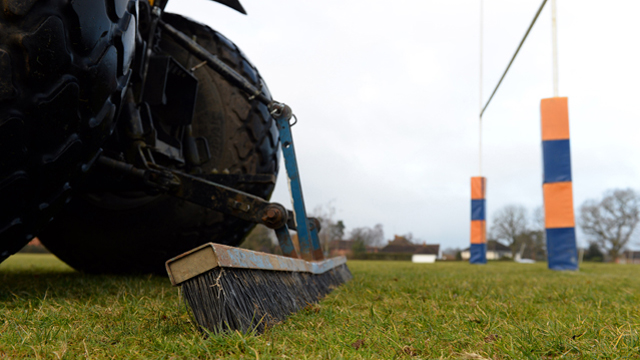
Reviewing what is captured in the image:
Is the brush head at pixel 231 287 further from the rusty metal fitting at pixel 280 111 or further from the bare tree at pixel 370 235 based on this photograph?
the bare tree at pixel 370 235

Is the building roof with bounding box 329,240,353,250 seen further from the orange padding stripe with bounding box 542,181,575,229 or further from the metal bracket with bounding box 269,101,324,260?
the metal bracket with bounding box 269,101,324,260

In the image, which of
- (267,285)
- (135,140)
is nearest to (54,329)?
(267,285)

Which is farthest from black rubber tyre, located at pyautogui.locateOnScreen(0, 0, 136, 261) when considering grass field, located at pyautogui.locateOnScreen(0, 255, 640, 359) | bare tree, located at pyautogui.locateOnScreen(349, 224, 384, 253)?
bare tree, located at pyautogui.locateOnScreen(349, 224, 384, 253)

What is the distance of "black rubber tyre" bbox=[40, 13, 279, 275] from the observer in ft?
8.20

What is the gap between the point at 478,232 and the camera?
13.4 m

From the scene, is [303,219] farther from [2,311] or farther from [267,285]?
[2,311]

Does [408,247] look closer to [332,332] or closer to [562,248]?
[562,248]

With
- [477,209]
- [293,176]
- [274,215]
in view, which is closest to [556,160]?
[293,176]

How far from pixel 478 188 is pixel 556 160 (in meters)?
6.50

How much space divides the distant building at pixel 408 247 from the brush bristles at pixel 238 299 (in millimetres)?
44329

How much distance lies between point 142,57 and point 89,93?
76 centimetres

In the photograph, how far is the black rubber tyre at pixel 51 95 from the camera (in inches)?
44.8

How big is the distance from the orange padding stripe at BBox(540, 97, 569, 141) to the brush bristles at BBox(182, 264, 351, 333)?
6.65m

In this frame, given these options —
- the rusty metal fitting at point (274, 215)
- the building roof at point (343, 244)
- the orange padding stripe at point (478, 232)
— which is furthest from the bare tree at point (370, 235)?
the rusty metal fitting at point (274, 215)
